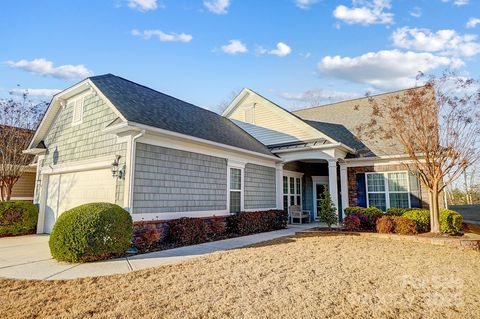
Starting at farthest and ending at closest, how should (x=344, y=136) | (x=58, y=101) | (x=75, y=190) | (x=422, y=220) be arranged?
(x=344, y=136) < (x=58, y=101) < (x=422, y=220) < (x=75, y=190)

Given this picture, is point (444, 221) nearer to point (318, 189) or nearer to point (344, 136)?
point (344, 136)

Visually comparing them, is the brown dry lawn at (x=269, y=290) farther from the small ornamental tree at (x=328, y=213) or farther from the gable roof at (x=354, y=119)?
the gable roof at (x=354, y=119)

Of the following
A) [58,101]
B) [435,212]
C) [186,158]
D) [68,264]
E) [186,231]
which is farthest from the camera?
[58,101]

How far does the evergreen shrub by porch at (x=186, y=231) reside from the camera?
325 inches

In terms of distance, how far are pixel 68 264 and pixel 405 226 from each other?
10047 millimetres

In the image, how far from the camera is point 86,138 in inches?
379

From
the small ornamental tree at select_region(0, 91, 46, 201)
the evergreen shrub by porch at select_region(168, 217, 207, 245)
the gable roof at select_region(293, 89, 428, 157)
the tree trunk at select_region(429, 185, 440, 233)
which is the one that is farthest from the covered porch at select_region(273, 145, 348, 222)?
the small ornamental tree at select_region(0, 91, 46, 201)

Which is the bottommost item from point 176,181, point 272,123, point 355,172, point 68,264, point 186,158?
point 68,264

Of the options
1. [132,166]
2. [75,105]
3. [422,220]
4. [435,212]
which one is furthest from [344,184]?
[75,105]

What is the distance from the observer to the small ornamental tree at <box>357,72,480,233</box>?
9469mm

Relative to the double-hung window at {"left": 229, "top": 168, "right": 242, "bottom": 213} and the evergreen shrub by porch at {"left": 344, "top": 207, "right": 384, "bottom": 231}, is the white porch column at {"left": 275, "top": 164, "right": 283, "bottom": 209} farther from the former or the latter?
the evergreen shrub by porch at {"left": 344, "top": 207, "right": 384, "bottom": 231}

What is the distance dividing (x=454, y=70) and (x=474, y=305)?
9119 mm

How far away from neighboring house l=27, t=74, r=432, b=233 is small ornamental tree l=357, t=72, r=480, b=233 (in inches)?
88.2

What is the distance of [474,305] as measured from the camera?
3.89m
